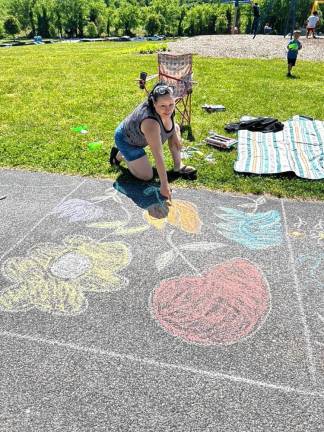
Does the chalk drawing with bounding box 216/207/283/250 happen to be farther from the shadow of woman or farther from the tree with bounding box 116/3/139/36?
the tree with bounding box 116/3/139/36

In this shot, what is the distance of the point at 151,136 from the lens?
4.05 meters

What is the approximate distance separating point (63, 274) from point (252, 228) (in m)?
1.89

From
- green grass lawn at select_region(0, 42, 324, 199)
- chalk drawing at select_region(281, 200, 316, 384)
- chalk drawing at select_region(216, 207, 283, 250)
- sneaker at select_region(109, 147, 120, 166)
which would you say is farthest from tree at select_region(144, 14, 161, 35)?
chalk drawing at select_region(281, 200, 316, 384)

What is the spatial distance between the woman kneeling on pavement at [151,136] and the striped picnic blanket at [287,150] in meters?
0.95

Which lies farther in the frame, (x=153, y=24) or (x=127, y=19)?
(x=127, y=19)

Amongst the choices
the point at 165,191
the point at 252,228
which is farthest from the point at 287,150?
the point at 165,191

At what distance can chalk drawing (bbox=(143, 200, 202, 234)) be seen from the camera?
12.6 feet

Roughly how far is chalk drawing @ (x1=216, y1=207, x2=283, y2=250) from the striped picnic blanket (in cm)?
103

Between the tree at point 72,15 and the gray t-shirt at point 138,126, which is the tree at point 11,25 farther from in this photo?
the gray t-shirt at point 138,126

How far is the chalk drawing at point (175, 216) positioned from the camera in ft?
12.6

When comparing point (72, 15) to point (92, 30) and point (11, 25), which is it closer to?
point (92, 30)

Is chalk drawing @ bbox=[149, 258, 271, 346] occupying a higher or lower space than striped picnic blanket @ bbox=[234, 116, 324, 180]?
lower

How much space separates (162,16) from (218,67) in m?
32.4

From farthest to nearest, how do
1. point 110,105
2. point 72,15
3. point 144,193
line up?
point 72,15, point 110,105, point 144,193
